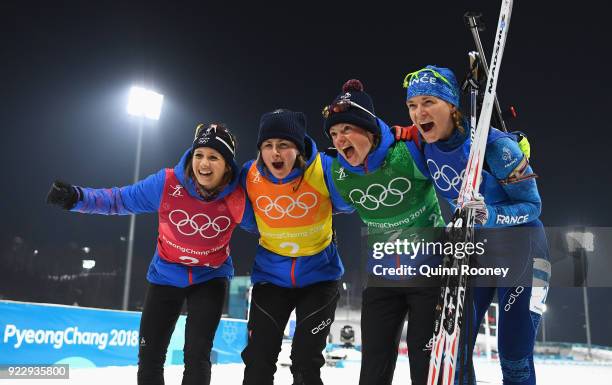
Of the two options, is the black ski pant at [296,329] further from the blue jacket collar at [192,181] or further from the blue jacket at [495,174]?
the blue jacket at [495,174]

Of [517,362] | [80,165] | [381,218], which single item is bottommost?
[517,362]

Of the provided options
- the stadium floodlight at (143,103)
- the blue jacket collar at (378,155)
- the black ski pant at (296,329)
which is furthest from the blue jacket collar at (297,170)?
the stadium floodlight at (143,103)

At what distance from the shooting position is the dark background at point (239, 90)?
79.3 ft

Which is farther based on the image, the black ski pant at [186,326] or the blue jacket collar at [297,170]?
the blue jacket collar at [297,170]

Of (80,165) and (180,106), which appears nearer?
(80,165)

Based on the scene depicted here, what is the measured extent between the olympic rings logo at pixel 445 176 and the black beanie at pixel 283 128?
0.93 metres

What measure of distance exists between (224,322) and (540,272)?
29.0ft

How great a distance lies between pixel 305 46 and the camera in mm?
31312

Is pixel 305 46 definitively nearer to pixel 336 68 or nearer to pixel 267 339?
pixel 336 68

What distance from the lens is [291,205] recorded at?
11.1 feet

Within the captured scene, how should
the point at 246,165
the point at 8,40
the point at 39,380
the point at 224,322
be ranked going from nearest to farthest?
1. the point at 246,165
2. the point at 39,380
3. the point at 224,322
4. the point at 8,40

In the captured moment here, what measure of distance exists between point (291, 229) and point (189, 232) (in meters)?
0.76

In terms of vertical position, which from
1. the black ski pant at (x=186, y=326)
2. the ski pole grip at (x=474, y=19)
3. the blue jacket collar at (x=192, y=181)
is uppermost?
the ski pole grip at (x=474, y=19)

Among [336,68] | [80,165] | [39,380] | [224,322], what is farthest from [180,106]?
[39,380]
